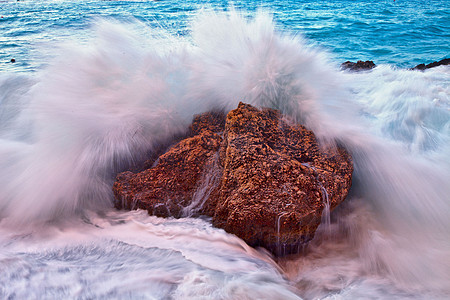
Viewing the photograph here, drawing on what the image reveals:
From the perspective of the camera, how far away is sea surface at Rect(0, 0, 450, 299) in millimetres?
1542

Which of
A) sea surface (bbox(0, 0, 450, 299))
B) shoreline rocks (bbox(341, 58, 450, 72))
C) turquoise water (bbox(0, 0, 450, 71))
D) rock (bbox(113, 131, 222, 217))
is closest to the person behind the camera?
sea surface (bbox(0, 0, 450, 299))

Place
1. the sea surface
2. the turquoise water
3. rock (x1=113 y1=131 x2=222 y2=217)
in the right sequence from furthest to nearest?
the turquoise water < rock (x1=113 y1=131 x2=222 y2=217) < the sea surface

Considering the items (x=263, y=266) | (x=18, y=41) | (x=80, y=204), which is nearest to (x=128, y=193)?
(x=80, y=204)

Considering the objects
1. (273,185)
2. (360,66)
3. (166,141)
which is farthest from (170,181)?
(360,66)

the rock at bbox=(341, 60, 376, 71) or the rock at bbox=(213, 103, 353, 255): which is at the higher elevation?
the rock at bbox=(341, 60, 376, 71)

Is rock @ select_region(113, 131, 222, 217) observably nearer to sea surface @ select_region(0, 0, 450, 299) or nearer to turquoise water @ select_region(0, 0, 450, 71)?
sea surface @ select_region(0, 0, 450, 299)

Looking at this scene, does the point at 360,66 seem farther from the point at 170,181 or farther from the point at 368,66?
the point at 170,181

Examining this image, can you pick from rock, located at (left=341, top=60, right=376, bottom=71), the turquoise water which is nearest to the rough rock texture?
the turquoise water

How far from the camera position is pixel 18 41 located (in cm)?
743

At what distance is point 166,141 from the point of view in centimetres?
230

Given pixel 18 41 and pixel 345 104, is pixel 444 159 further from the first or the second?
pixel 18 41

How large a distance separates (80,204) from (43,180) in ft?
1.08

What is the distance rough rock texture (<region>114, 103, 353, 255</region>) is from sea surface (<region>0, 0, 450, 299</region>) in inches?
4.4

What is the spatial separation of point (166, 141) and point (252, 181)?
3.02ft
